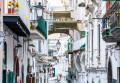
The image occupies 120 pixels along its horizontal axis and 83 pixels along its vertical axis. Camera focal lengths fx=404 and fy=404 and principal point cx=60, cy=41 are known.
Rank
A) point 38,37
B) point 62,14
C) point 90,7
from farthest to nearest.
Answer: point 62,14 < point 90,7 < point 38,37

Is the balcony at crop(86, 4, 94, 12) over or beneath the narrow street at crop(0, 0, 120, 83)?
over

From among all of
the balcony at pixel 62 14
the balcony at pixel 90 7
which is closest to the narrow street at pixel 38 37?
the balcony at pixel 90 7

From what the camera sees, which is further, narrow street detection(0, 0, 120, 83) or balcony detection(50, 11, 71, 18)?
balcony detection(50, 11, 71, 18)

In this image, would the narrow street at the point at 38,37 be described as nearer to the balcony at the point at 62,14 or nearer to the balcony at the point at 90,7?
the balcony at the point at 90,7

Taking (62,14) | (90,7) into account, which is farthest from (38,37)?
(62,14)

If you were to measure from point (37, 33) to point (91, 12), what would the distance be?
6.61 metres

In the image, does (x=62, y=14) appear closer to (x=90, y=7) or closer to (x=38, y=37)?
(x=90, y=7)

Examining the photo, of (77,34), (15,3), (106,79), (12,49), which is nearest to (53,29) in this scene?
(77,34)

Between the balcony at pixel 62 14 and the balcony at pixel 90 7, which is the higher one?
the balcony at pixel 62 14

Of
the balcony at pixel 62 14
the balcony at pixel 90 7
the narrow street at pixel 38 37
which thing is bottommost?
the narrow street at pixel 38 37

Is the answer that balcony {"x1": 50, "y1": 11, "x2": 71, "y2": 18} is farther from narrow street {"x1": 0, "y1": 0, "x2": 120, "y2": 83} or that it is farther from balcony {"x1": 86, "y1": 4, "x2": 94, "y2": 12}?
balcony {"x1": 86, "y1": 4, "x2": 94, "y2": 12}

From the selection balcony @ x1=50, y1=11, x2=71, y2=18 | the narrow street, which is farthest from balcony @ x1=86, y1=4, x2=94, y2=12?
balcony @ x1=50, y1=11, x2=71, y2=18

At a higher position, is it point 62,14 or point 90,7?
point 62,14

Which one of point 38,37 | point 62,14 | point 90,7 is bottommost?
point 38,37
